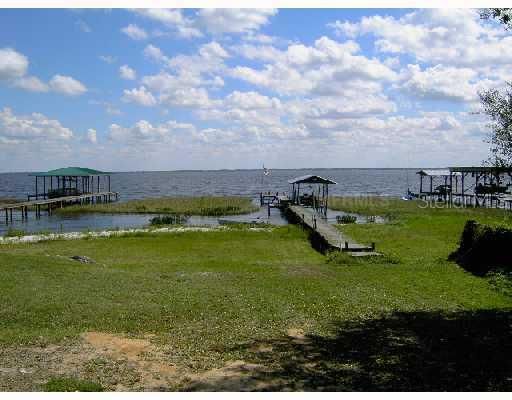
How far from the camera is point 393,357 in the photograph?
8703 mm

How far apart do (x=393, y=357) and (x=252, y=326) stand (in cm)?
310

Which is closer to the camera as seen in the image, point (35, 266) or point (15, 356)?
point (15, 356)

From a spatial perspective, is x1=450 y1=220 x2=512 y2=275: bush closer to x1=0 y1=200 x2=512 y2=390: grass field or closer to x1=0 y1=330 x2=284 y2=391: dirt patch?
x1=0 y1=200 x2=512 y2=390: grass field

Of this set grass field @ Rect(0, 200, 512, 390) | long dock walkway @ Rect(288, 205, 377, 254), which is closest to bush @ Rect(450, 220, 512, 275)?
grass field @ Rect(0, 200, 512, 390)

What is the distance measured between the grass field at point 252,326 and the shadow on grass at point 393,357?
0.09 ft

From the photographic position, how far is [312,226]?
31.5 m

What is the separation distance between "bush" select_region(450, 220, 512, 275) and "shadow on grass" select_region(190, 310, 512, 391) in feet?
21.2

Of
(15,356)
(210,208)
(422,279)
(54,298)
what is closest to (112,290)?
(54,298)

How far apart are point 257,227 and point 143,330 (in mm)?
25545

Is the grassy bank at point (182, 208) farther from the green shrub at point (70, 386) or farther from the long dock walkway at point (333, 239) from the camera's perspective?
the green shrub at point (70, 386)

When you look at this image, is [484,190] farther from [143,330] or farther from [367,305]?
[143,330]

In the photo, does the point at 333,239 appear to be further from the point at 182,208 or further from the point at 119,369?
the point at 182,208

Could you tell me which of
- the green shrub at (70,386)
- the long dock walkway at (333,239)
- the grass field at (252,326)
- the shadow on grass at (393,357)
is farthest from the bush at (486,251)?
the green shrub at (70,386)

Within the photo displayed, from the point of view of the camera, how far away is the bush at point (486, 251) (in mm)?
17531
